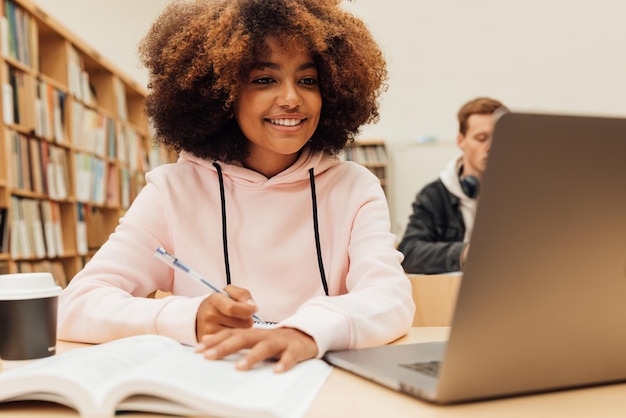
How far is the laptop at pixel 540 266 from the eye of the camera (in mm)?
521

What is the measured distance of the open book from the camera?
554 mm

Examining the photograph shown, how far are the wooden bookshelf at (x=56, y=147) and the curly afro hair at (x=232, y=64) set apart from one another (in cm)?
203

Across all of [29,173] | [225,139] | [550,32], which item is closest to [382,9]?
[550,32]

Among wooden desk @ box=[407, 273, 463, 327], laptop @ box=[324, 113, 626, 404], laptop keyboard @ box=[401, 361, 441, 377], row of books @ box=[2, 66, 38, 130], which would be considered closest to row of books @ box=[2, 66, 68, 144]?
row of books @ box=[2, 66, 38, 130]

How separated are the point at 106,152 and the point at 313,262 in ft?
12.7

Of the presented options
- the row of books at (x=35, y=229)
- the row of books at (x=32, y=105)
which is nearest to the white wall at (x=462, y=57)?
the row of books at (x=32, y=105)

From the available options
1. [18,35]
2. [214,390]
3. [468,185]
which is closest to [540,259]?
[214,390]

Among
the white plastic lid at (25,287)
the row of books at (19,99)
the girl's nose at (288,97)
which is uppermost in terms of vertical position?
the row of books at (19,99)

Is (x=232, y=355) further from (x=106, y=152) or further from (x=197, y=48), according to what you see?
(x=106, y=152)

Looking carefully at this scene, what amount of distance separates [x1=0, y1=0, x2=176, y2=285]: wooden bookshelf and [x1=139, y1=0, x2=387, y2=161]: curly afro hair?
2.03 meters

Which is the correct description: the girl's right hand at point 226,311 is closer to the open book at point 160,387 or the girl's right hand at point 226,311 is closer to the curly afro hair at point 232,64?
the open book at point 160,387

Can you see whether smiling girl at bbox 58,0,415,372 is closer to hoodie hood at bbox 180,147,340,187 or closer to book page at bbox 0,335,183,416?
hoodie hood at bbox 180,147,340,187

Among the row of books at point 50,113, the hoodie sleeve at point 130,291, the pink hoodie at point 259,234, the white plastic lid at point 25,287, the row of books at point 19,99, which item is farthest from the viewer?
the row of books at point 50,113

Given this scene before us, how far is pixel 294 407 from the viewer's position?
A: 0.57 metres
